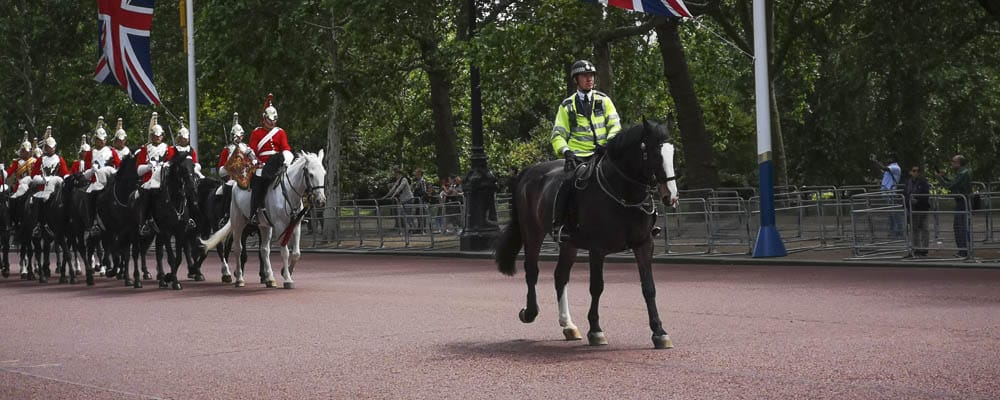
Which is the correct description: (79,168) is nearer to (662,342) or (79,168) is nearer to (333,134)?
(662,342)

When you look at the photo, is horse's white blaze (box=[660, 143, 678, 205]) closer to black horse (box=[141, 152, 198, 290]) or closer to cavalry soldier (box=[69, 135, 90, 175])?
black horse (box=[141, 152, 198, 290])

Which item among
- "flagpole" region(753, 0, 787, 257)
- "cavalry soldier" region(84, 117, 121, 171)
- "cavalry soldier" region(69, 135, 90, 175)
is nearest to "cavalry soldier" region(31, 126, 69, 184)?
"cavalry soldier" region(69, 135, 90, 175)

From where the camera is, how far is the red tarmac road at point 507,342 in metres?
9.08

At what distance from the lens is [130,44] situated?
3105cm

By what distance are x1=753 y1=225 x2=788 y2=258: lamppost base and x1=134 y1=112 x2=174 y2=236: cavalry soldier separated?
8939mm

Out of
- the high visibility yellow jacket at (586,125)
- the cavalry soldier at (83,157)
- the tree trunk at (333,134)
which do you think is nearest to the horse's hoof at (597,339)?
the high visibility yellow jacket at (586,125)

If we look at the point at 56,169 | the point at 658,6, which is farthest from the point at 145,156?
the point at 658,6

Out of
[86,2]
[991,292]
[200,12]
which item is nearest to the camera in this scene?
[991,292]

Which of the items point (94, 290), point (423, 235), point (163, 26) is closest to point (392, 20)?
point (423, 235)

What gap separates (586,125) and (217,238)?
9191 millimetres

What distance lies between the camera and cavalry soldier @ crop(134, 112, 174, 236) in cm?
2045

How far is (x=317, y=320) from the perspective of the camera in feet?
46.2

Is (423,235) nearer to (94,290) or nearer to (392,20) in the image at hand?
(392,20)

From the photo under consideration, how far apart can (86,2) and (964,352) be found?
47.6 m
